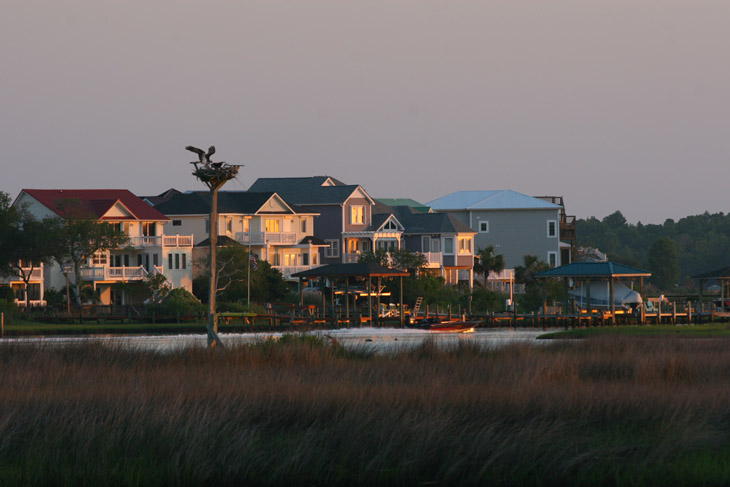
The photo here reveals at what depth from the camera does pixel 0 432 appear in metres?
18.5

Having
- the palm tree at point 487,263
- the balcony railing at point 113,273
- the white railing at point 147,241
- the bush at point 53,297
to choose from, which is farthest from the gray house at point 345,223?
the bush at point 53,297

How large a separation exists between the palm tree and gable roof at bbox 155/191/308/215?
15905 mm

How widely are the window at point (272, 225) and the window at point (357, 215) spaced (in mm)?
7630

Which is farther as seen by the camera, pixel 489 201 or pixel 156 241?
pixel 489 201

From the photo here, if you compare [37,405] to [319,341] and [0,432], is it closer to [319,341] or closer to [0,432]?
[0,432]

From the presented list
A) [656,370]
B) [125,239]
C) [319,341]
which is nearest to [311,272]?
[125,239]

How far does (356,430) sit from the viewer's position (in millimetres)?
19125

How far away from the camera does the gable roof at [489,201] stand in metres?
110

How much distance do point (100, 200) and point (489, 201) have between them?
1643 inches

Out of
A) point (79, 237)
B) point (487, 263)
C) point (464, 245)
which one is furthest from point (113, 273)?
point (487, 263)

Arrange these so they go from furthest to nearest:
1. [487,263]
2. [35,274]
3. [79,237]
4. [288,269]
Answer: [487,263] < [288,269] < [35,274] < [79,237]

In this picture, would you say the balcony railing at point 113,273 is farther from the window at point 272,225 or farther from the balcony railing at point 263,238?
the window at point 272,225

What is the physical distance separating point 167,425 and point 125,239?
197 ft

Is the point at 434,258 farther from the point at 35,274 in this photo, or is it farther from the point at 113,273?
the point at 35,274
